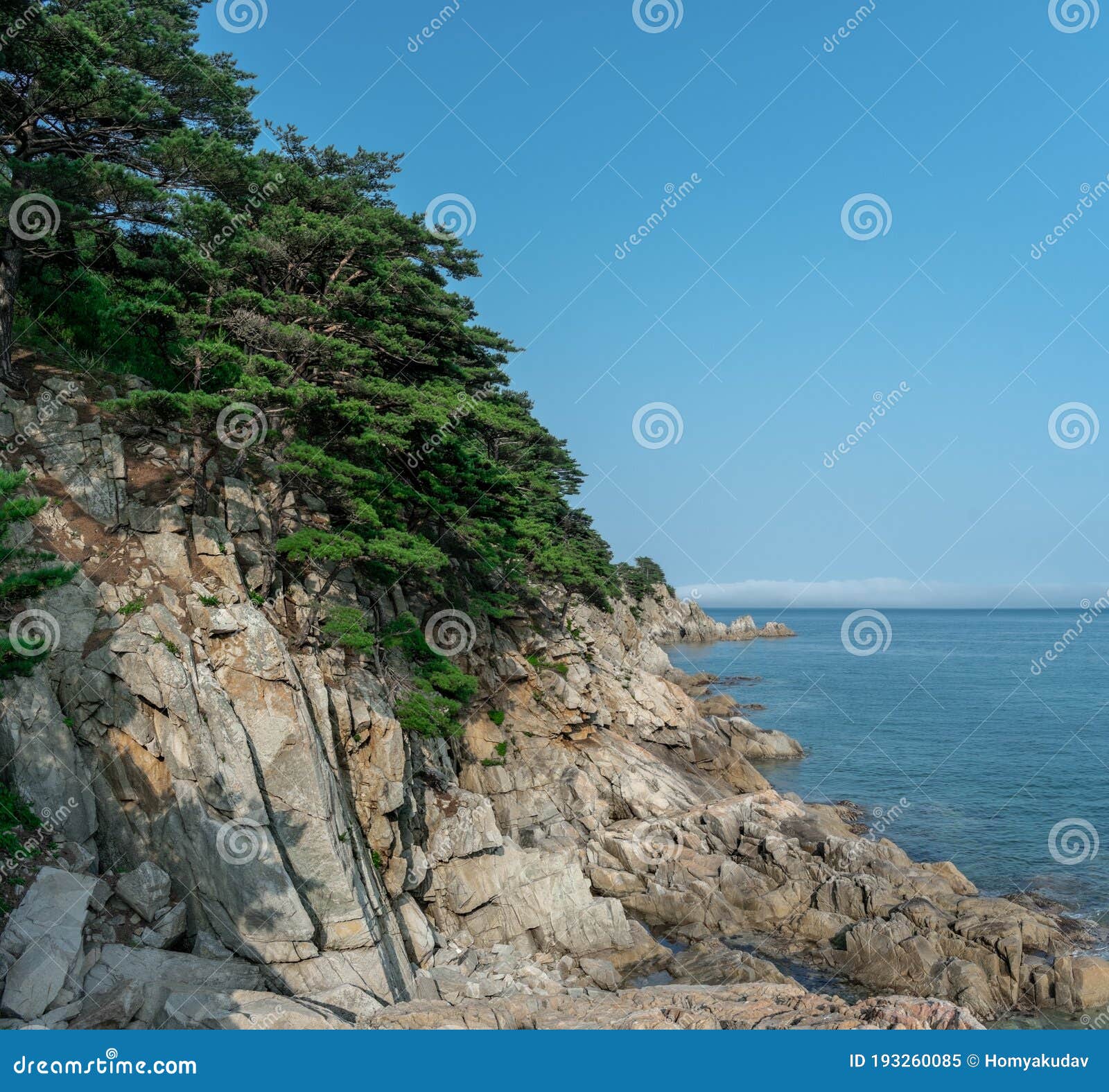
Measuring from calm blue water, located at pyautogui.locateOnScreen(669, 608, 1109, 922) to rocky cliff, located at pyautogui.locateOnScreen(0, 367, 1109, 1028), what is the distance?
5.57 m

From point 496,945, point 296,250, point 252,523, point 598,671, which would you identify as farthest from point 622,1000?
point 598,671

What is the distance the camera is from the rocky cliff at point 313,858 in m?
13.7

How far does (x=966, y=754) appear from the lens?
4725cm

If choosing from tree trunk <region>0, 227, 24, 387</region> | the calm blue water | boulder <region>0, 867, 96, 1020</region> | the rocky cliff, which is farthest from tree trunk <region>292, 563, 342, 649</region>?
the calm blue water

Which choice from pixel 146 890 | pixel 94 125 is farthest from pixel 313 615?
pixel 94 125

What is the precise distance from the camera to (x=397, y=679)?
2186 cm

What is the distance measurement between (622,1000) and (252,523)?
538 inches

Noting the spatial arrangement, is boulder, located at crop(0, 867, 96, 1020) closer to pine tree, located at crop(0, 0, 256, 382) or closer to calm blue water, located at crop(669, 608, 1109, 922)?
pine tree, located at crop(0, 0, 256, 382)

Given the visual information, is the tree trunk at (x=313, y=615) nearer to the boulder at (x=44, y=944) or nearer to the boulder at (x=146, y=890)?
the boulder at (x=146, y=890)

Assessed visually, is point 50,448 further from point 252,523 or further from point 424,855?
point 424,855

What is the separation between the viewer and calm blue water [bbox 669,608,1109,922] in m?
31.1

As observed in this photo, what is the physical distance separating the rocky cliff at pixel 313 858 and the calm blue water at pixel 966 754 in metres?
5.57

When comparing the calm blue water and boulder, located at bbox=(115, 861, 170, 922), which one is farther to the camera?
the calm blue water

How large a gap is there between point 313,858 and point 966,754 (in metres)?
42.9
